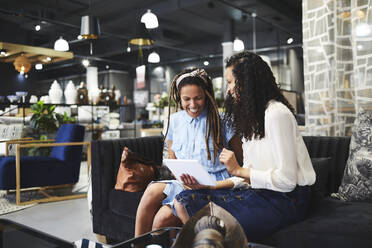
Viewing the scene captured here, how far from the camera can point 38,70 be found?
23.9 ft

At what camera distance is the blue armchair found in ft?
12.7

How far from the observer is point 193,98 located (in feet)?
6.46

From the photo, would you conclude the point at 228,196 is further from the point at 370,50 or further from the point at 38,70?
the point at 38,70

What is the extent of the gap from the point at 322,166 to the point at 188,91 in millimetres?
958

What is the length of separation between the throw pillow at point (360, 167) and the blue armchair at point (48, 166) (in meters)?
3.10

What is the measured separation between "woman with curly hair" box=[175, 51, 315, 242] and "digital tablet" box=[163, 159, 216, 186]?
0.15 feet

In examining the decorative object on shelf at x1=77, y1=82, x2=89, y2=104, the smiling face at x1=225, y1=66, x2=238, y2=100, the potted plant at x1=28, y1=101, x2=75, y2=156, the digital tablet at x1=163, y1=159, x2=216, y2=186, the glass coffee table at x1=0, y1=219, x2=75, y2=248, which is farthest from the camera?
the decorative object on shelf at x1=77, y1=82, x2=89, y2=104

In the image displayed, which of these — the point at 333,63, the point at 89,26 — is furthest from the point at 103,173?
the point at 89,26

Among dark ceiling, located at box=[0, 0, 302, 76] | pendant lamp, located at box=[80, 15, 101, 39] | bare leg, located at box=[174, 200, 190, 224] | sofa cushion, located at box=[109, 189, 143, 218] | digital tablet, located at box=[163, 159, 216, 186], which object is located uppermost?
dark ceiling, located at box=[0, 0, 302, 76]

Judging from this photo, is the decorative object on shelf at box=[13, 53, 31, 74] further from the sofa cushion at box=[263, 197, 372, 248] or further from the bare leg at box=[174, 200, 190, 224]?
the sofa cushion at box=[263, 197, 372, 248]

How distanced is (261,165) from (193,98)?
664 millimetres

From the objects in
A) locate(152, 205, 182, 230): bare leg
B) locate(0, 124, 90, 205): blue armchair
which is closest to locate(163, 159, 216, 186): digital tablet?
locate(152, 205, 182, 230): bare leg

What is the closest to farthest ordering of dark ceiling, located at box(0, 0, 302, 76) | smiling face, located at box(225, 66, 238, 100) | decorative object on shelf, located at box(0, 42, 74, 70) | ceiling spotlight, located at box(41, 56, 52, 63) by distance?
1. smiling face, located at box(225, 66, 238, 100)
2. decorative object on shelf, located at box(0, 42, 74, 70)
3. ceiling spotlight, located at box(41, 56, 52, 63)
4. dark ceiling, located at box(0, 0, 302, 76)

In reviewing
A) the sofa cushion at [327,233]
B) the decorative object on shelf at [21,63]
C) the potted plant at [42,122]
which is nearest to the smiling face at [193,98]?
the sofa cushion at [327,233]
